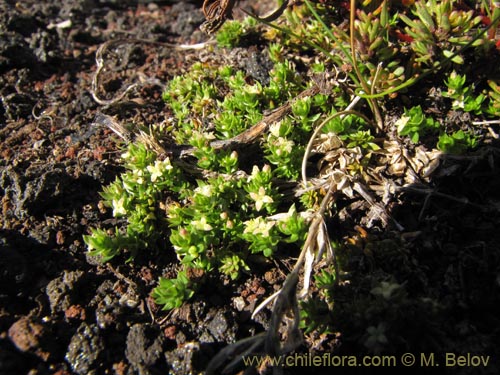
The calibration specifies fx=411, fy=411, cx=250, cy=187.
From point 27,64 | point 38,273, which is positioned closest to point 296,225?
point 38,273

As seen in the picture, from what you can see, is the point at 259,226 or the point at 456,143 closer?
the point at 259,226

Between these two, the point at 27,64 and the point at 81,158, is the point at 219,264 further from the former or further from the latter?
the point at 27,64

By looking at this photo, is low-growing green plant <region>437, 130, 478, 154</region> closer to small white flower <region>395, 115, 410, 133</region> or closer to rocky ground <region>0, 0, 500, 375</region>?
rocky ground <region>0, 0, 500, 375</region>

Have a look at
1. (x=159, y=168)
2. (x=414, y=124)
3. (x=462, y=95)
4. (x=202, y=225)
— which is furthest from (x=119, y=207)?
(x=462, y=95)

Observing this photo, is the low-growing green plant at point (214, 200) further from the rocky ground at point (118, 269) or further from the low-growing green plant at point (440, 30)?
the low-growing green plant at point (440, 30)

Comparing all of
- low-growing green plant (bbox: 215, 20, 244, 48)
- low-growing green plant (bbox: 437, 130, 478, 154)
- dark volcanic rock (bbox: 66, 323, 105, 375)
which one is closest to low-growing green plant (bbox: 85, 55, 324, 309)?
dark volcanic rock (bbox: 66, 323, 105, 375)

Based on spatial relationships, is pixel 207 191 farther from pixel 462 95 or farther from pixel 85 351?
pixel 462 95
